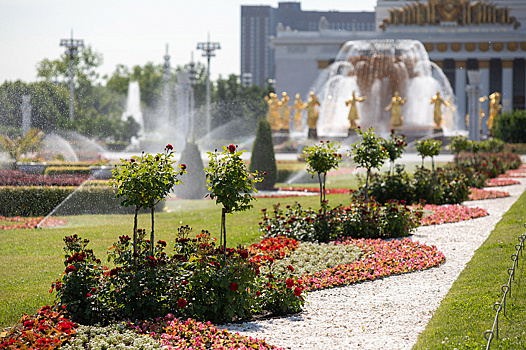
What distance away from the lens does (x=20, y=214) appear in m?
13.4

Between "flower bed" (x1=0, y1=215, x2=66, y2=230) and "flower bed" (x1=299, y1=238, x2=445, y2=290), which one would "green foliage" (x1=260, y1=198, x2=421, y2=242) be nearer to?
"flower bed" (x1=299, y1=238, x2=445, y2=290)

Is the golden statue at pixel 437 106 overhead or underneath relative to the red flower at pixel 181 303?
overhead

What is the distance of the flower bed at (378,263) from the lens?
794 cm

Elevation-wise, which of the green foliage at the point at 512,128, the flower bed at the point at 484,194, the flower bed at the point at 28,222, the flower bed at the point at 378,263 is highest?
the green foliage at the point at 512,128

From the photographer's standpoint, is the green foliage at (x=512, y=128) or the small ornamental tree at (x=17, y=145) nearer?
the small ornamental tree at (x=17, y=145)

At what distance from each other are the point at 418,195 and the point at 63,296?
10679 millimetres

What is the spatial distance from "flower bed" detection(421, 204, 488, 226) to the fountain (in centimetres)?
2372

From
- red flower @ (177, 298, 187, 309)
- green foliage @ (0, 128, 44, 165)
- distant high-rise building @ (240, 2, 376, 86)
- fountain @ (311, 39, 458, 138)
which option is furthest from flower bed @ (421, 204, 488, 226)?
distant high-rise building @ (240, 2, 376, 86)

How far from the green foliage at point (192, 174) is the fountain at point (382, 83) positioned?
21.2 meters

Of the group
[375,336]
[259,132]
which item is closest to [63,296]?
[375,336]

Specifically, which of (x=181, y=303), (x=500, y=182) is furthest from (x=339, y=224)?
(x=500, y=182)

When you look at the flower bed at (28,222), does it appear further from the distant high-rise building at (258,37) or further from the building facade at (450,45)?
the distant high-rise building at (258,37)

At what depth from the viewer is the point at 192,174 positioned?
60.4 feet

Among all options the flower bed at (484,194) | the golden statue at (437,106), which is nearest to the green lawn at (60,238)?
the flower bed at (484,194)
